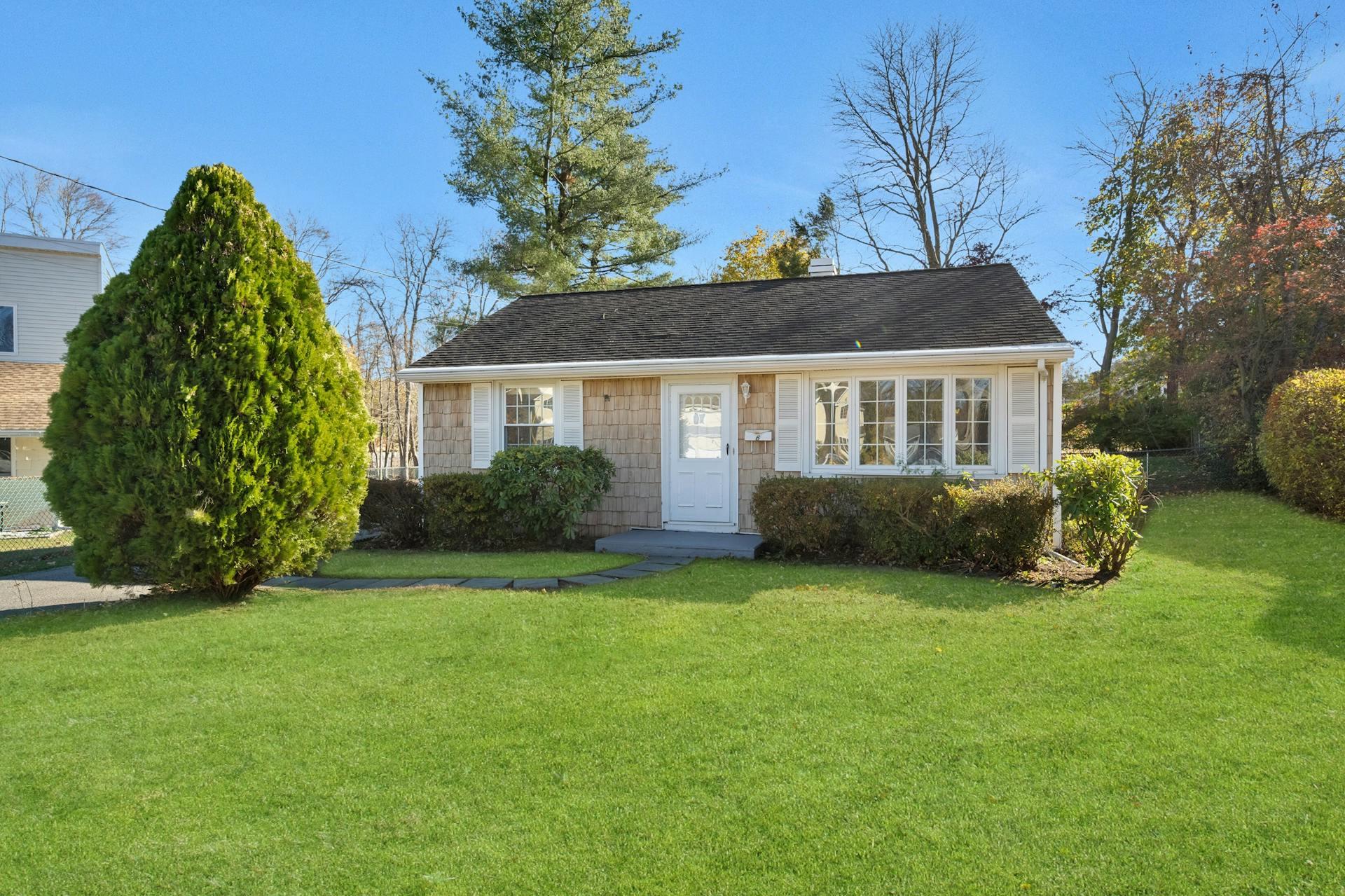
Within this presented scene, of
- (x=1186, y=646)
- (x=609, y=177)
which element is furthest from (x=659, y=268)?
(x=1186, y=646)

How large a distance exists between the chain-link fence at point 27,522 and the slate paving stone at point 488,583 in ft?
23.3

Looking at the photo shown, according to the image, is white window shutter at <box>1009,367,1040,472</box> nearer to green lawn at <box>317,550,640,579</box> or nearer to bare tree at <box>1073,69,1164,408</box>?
green lawn at <box>317,550,640,579</box>

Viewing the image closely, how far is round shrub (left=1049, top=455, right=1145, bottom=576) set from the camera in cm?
710

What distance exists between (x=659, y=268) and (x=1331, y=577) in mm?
18285

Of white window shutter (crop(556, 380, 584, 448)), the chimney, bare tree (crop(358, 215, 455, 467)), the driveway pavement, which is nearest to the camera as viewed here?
the driveway pavement

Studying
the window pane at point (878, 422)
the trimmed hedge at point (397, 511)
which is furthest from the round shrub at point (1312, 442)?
the trimmed hedge at point (397, 511)

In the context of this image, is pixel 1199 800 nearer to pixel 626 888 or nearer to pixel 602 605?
pixel 626 888

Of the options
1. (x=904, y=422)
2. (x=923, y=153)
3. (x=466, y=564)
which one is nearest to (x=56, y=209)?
(x=466, y=564)

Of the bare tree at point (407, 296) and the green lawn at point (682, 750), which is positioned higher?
the bare tree at point (407, 296)

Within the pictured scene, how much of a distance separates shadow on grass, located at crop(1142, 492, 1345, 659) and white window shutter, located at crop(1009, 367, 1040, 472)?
176cm

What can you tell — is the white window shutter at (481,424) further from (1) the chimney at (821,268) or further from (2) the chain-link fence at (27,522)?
(1) the chimney at (821,268)

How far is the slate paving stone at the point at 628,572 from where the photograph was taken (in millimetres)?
7984

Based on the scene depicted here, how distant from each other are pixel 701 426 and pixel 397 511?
4.30m

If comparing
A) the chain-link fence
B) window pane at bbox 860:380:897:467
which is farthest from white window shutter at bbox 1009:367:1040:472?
the chain-link fence
